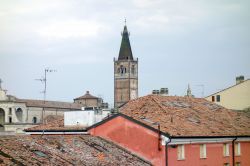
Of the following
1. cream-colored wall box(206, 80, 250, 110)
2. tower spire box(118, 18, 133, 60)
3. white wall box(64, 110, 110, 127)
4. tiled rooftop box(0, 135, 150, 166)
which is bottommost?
tiled rooftop box(0, 135, 150, 166)

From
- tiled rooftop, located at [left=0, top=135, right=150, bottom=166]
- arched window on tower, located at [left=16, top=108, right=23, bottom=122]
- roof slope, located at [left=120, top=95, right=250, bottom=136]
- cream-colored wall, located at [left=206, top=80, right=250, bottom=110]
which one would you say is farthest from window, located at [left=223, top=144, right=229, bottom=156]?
arched window on tower, located at [left=16, top=108, right=23, bottom=122]

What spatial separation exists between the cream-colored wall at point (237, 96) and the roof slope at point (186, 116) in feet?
41.1

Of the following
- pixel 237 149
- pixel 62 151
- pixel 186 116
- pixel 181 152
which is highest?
pixel 186 116

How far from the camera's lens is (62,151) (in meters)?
23.0

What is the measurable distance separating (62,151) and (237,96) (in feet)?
105

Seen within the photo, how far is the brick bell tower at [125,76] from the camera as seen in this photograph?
13574 centimetres

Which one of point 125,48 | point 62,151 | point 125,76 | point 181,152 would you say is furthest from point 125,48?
point 62,151

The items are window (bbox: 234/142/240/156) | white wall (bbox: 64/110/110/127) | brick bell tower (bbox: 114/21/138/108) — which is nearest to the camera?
window (bbox: 234/142/240/156)

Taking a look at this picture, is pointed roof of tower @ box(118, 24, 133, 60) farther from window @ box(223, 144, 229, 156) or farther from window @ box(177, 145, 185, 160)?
window @ box(177, 145, 185, 160)

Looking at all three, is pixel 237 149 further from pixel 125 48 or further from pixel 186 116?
pixel 125 48

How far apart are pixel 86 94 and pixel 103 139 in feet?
349

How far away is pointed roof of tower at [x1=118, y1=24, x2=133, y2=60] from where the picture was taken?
133125mm

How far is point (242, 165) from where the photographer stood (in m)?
32.8

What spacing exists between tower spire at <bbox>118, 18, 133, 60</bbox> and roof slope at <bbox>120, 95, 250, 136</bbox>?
96373 mm
